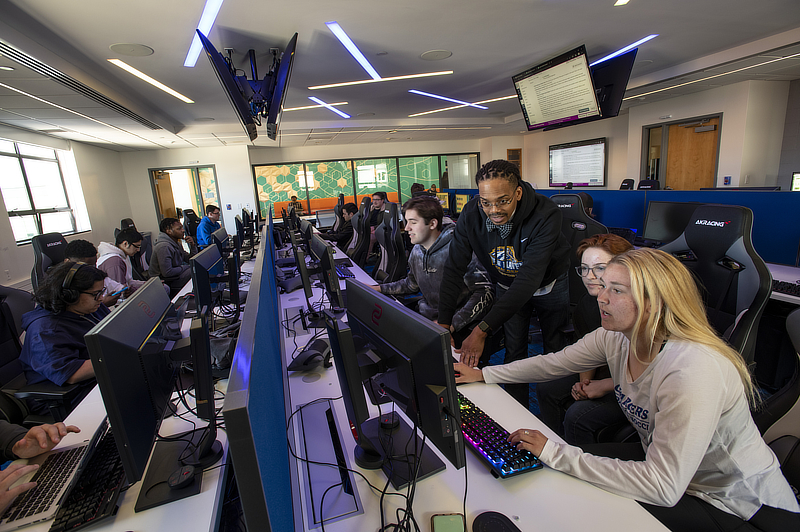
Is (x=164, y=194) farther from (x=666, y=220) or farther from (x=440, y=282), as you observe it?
(x=666, y=220)

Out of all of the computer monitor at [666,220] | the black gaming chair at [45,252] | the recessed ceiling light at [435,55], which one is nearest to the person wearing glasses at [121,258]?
the black gaming chair at [45,252]

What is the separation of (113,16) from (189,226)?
5659mm

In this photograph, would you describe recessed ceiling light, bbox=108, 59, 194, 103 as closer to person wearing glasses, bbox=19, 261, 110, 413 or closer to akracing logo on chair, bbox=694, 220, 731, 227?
person wearing glasses, bbox=19, 261, 110, 413

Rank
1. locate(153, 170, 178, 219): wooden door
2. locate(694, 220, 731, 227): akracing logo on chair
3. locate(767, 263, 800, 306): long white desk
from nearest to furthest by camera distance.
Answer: locate(694, 220, 731, 227): akracing logo on chair → locate(767, 263, 800, 306): long white desk → locate(153, 170, 178, 219): wooden door

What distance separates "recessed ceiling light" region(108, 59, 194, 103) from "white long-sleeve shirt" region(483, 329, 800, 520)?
192 inches

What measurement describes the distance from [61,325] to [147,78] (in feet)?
12.1

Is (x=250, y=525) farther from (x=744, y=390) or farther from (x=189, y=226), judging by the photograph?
(x=189, y=226)

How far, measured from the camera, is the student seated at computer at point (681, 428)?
2.95 ft

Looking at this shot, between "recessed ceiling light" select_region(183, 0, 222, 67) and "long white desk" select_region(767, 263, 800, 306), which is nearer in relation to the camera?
"long white desk" select_region(767, 263, 800, 306)

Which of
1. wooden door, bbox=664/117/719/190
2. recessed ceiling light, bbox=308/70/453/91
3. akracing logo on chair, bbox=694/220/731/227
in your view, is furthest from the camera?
wooden door, bbox=664/117/719/190

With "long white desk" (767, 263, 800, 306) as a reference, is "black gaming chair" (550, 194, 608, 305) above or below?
above

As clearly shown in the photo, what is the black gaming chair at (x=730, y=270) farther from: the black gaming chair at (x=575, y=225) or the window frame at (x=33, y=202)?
the window frame at (x=33, y=202)

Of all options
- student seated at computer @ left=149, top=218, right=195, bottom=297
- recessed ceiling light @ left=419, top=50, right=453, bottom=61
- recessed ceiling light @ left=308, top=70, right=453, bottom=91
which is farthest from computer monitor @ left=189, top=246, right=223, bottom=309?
recessed ceiling light @ left=308, top=70, right=453, bottom=91

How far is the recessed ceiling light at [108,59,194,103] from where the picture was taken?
377cm
